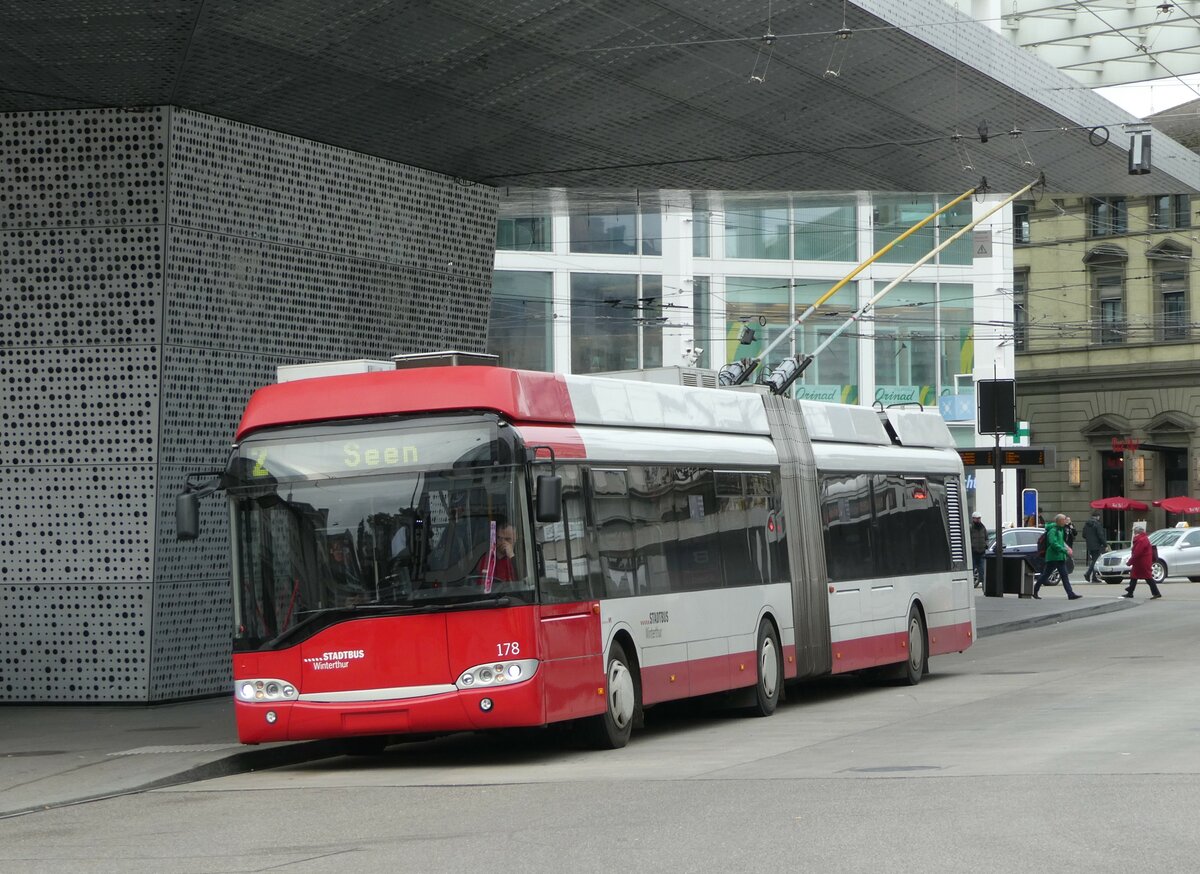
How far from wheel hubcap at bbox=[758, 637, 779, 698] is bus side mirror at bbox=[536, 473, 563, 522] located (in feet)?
14.9

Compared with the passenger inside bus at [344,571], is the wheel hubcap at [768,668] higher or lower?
lower

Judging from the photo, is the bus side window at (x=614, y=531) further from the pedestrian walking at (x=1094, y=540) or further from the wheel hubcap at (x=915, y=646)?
the pedestrian walking at (x=1094, y=540)

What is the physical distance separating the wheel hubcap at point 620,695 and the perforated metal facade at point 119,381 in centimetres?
552

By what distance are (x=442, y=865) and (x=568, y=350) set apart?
40447 millimetres

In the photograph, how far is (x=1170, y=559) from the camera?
48.3m

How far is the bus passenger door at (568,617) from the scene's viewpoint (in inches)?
514

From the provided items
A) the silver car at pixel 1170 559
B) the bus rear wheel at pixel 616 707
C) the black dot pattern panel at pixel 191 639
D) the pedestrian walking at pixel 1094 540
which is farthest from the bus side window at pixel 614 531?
the pedestrian walking at pixel 1094 540

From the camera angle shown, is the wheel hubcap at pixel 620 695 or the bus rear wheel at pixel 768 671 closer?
the wheel hubcap at pixel 620 695

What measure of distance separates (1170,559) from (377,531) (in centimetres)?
3880

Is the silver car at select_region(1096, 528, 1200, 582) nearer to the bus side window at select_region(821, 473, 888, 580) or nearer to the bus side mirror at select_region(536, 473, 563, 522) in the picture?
the bus side window at select_region(821, 473, 888, 580)

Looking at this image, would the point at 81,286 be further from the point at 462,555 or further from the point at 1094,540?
the point at 1094,540

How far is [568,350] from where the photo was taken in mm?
48719

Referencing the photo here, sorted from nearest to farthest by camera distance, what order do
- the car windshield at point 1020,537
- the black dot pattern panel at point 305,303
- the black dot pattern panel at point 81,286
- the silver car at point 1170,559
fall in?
1. the black dot pattern panel at point 81,286
2. the black dot pattern panel at point 305,303
3. the silver car at point 1170,559
4. the car windshield at point 1020,537

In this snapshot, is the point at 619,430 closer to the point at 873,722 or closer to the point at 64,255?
the point at 873,722
